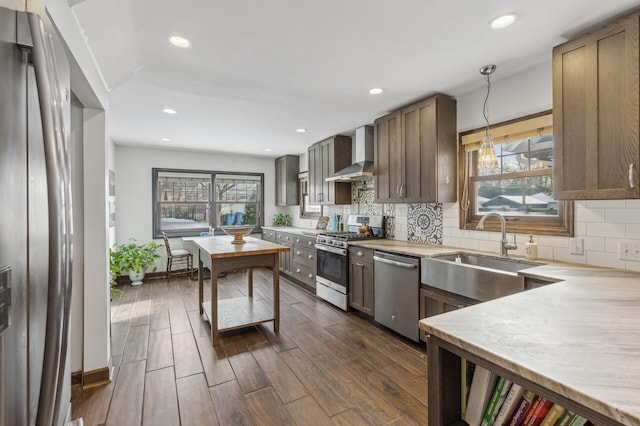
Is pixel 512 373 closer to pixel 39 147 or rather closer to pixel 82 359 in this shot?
pixel 39 147

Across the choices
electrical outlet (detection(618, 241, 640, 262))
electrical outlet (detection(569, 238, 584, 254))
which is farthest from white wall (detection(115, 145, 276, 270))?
electrical outlet (detection(618, 241, 640, 262))

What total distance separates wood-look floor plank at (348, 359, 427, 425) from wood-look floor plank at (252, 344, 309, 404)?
478mm

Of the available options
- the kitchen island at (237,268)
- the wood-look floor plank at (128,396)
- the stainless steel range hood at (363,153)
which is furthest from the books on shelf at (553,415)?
the stainless steel range hood at (363,153)

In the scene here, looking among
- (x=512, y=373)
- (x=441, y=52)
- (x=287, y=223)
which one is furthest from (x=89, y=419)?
(x=287, y=223)

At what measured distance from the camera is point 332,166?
4.66m

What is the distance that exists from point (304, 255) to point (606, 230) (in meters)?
3.45

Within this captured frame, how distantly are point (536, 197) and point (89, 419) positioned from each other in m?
3.61

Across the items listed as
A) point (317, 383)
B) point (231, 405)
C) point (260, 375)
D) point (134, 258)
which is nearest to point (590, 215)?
point (317, 383)

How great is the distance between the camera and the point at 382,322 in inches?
123

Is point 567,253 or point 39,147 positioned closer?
point 39,147

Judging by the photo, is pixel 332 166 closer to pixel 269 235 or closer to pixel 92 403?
pixel 269 235

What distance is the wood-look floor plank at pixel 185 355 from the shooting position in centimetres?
237

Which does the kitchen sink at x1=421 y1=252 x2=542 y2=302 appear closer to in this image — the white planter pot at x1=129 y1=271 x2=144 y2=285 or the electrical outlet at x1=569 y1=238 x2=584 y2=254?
the electrical outlet at x1=569 y1=238 x2=584 y2=254

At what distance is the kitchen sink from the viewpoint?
209 centimetres
